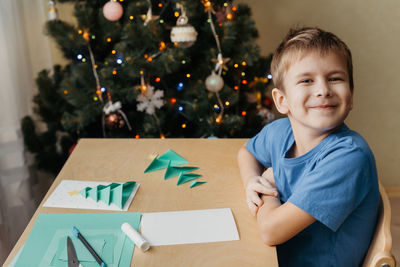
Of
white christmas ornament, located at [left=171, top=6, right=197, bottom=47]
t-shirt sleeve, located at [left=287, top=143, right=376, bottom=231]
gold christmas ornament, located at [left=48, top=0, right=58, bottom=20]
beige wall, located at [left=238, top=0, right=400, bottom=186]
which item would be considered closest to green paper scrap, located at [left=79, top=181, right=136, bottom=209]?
t-shirt sleeve, located at [left=287, top=143, right=376, bottom=231]

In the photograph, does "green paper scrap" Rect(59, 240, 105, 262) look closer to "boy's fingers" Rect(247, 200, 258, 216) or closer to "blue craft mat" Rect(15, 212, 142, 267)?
"blue craft mat" Rect(15, 212, 142, 267)

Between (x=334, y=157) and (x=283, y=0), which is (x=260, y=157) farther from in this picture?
(x=283, y=0)

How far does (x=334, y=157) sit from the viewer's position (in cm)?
86

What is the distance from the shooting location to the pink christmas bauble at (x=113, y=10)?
165 cm

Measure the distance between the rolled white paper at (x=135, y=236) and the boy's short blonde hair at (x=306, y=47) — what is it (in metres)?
0.52

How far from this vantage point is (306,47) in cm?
94

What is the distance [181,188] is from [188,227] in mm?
176

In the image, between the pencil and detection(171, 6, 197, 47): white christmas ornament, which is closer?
the pencil

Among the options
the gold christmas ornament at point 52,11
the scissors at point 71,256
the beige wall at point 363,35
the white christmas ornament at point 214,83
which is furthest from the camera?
the beige wall at point 363,35

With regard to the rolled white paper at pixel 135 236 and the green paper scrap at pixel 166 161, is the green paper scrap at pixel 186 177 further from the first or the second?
the rolled white paper at pixel 135 236

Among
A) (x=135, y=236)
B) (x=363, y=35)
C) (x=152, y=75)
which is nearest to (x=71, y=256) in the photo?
(x=135, y=236)

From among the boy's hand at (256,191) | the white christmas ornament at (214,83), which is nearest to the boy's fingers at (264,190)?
the boy's hand at (256,191)

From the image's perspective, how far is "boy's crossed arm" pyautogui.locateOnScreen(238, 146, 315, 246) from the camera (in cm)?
83

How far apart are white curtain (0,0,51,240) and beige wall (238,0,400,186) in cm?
119
